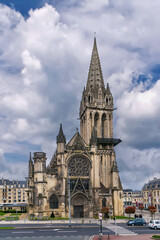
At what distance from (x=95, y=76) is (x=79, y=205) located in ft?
115

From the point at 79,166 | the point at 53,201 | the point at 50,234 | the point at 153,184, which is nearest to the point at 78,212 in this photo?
the point at 53,201

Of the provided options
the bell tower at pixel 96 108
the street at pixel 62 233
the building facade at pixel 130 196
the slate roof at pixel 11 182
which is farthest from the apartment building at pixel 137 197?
the street at pixel 62 233

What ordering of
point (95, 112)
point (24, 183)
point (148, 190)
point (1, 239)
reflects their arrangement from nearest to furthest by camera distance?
point (1, 239) < point (95, 112) < point (148, 190) < point (24, 183)

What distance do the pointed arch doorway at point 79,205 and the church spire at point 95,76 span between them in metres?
28.3

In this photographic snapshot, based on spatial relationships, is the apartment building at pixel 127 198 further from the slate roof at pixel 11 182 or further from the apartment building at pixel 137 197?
the slate roof at pixel 11 182

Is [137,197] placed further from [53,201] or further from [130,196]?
[53,201]

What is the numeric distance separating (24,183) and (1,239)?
12362 cm

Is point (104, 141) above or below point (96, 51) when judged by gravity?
below

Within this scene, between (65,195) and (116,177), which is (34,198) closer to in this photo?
(65,195)

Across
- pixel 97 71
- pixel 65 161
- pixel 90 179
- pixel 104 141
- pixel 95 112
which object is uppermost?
pixel 97 71

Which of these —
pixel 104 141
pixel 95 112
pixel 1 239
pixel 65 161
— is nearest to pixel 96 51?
pixel 95 112

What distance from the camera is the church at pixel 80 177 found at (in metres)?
60.8

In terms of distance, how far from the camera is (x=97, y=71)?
79.3 metres

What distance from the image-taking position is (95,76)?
258 ft
